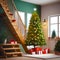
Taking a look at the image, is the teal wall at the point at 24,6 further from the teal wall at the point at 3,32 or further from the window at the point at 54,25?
the teal wall at the point at 3,32

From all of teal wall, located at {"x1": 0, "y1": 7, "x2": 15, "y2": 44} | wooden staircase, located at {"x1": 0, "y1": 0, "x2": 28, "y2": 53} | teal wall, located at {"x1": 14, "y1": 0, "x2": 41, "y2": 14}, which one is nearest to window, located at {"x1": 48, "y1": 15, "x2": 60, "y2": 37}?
teal wall, located at {"x1": 14, "y1": 0, "x2": 41, "y2": 14}

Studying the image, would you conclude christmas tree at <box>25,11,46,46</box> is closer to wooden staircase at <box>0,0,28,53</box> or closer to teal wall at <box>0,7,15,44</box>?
wooden staircase at <box>0,0,28,53</box>

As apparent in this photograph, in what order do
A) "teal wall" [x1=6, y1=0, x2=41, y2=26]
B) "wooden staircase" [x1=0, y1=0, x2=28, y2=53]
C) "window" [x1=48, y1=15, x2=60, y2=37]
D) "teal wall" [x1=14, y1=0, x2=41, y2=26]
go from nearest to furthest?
"wooden staircase" [x1=0, y1=0, x2=28, y2=53], "teal wall" [x1=6, y1=0, x2=41, y2=26], "teal wall" [x1=14, y1=0, x2=41, y2=26], "window" [x1=48, y1=15, x2=60, y2=37]

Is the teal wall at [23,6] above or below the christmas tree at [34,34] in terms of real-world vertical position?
above

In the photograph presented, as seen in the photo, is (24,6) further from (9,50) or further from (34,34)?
(9,50)

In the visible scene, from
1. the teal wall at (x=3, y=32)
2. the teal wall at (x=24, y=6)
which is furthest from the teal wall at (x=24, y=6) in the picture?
the teal wall at (x=3, y=32)

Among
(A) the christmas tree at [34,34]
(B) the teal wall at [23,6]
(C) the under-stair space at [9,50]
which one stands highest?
(B) the teal wall at [23,6]

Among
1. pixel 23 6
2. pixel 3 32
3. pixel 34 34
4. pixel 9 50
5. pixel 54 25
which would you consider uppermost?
pixel 23 6

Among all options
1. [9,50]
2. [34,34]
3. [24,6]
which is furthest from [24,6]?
[9,50]

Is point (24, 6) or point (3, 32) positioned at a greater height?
point (24, 6)

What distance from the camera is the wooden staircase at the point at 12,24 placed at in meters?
10.5

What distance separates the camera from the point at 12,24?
1060cm

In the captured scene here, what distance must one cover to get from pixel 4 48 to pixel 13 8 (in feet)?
11.0

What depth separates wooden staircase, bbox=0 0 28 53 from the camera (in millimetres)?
10509
